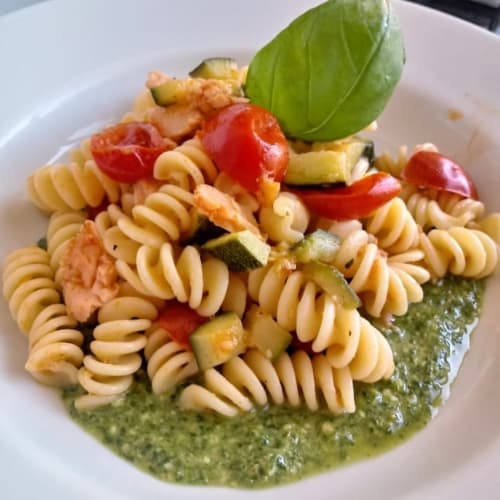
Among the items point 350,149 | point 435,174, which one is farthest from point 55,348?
point 435,174

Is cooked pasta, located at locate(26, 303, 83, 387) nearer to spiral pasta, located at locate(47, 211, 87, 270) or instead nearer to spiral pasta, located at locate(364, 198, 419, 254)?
spiral pasta, located at locate(47, 211, 87, 270)

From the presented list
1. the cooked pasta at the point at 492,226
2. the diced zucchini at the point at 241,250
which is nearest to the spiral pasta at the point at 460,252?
the cooked pasta at the point at 492,226

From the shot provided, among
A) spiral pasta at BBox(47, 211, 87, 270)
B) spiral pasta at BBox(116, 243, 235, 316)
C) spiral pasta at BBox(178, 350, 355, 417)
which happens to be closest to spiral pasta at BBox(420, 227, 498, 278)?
spiral pasta at BBox(178, 350, 355, 417)

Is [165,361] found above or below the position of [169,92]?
below

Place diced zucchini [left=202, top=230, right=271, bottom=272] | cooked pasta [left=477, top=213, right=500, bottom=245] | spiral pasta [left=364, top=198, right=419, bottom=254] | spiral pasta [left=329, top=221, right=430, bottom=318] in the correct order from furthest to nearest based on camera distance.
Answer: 1. cooked pasta [left=477, top=213, right=500, bottom=245]
2. spiral pasta [left=364, top=198, right=419, bottom=254]
3. spiral pasta [left=329, top=221, right=430, bottom=318]
4. diced zucchini [left=202, top=230, right=271, bottom=272]

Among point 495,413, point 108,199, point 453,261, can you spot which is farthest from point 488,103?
point 108,199

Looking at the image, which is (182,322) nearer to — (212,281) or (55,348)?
(212,281)
